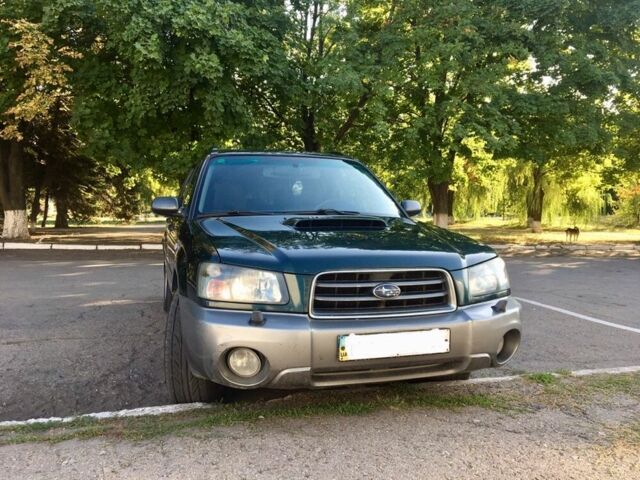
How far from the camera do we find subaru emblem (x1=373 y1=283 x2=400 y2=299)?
2.90 m

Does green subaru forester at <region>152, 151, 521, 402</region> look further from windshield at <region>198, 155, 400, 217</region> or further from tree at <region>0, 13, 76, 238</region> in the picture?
tree at <region>0, 13, 76, 238</region>

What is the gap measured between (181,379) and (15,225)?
17921 mm

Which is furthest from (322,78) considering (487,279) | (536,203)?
(536,203)

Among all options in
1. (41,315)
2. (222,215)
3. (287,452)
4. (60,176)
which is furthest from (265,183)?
(60,176)

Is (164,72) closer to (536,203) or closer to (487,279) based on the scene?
(487,279)

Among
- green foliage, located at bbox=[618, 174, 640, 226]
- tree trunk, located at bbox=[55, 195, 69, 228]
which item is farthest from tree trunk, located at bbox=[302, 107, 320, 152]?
green foliage, located at bbox=[618, 174, 640, 226]

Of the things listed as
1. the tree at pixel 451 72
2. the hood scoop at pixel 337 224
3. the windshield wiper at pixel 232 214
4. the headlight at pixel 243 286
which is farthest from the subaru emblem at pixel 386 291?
the tree at pixel 451 72

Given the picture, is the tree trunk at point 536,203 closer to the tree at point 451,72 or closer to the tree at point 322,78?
the tree at point 451,72

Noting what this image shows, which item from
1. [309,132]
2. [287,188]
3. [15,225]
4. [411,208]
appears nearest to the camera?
[287,188]

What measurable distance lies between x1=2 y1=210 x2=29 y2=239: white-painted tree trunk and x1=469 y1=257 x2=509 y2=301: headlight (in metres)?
18.8

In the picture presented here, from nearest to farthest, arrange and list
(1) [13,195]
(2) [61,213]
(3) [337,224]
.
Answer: (3) [337,224], (1) [13,195], (2) [61,213]

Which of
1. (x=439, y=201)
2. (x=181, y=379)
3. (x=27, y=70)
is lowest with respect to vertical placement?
(x=181, y=379)

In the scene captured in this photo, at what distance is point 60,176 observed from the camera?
2641 centimetres

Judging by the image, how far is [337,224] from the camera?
3578 mm
